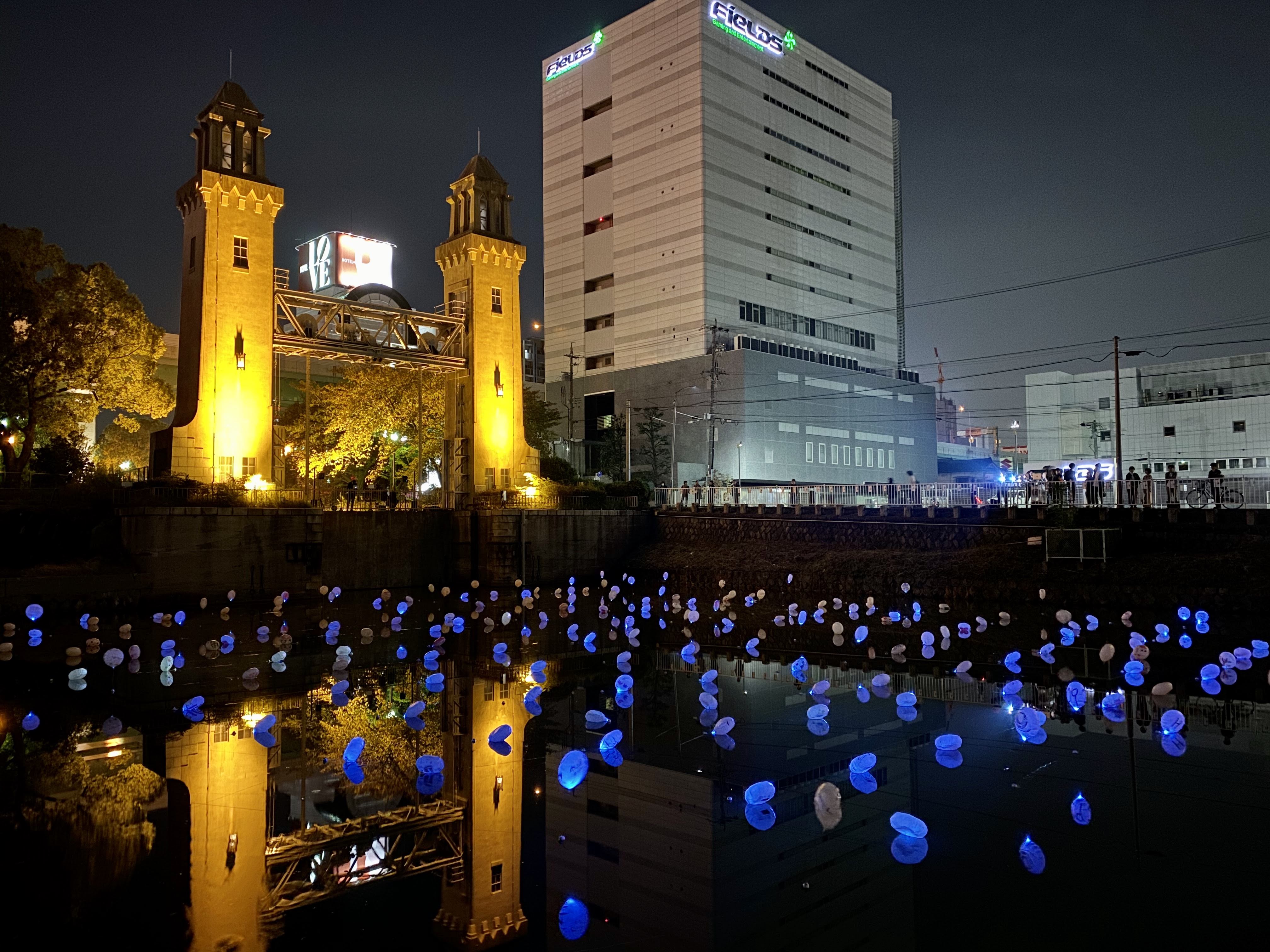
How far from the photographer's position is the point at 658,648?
20.5 metres

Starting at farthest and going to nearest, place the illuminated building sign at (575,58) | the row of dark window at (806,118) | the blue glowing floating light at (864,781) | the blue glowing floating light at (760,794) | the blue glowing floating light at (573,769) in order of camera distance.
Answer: the illuminated building sign at (575,58)
the row of dark window at (806,118)
the blue glowing floating light at (573,769)
the blue glowing floating light at (864,781)
the blue glowing floating light at (760,794)

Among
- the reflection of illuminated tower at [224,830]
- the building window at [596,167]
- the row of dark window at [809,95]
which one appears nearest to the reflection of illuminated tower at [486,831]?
the reflection of illuminated tower at [224,830]

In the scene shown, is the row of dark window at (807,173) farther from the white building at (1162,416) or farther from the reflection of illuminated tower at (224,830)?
the reflection of illuminated tower at (224,830)

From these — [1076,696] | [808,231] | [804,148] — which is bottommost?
[1076,696]

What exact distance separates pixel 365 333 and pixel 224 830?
31253mm

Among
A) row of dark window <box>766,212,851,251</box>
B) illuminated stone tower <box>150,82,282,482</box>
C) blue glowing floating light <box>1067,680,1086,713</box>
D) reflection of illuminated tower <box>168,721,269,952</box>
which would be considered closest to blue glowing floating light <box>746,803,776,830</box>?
reflection of illuminated tower <box>168,721,269,952</box>

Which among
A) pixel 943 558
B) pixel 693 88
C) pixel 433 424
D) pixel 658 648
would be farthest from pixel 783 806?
pixel 693 88

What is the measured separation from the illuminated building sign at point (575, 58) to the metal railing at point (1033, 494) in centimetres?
5506

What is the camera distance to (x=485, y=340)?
1609 inches

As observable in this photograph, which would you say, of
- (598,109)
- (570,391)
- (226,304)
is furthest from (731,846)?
(598,109)

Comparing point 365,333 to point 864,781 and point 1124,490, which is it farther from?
point 864,781

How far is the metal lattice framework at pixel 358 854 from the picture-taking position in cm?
703

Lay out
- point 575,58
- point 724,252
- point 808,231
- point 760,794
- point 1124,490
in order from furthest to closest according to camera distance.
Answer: point 575,58 < point 808,231 < point 724,252 < point 1124,490 < point 760,794

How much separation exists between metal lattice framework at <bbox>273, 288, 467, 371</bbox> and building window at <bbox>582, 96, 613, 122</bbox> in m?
49.7
